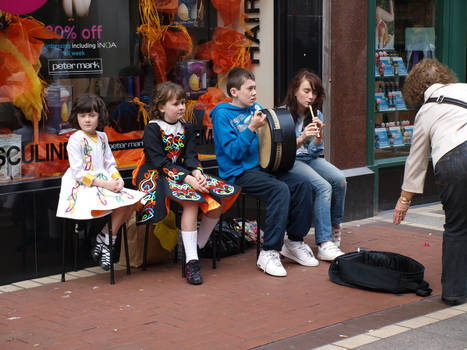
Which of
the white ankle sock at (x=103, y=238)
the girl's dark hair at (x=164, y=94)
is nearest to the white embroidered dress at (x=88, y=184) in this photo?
the white ankle sock at (x=103, y=238)

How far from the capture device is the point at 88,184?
18.6 feet

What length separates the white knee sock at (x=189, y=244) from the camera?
581 centimetres

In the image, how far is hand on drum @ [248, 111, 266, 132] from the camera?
600 centimetres

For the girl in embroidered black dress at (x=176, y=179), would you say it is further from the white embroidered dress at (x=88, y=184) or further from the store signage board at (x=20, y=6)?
the store signage board at (x=20, y=6)

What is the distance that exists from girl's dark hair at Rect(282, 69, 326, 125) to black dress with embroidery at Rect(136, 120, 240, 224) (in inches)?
38.2

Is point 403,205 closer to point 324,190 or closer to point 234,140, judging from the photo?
point 324,190

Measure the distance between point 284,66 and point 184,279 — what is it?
2701mm

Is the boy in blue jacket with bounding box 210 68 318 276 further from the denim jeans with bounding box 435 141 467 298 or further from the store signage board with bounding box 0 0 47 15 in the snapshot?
the store signage board with bounding box 0 0 47 15

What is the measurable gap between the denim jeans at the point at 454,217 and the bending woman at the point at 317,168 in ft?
4.26

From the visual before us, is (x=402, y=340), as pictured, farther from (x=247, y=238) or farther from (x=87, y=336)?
(x=247, y=238)

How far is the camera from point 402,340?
4.55m

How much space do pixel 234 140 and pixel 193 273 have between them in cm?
113

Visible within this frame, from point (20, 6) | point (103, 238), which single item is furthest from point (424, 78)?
point (20, 6)

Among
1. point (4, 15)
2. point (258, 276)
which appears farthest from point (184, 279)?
point (4, 15)
